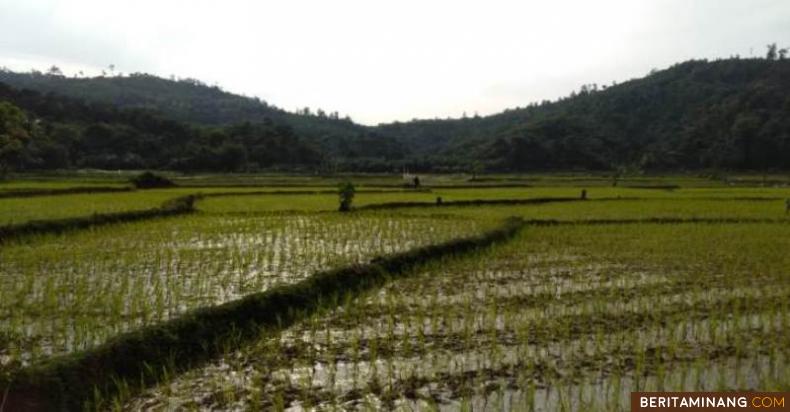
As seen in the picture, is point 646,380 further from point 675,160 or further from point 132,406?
point 675,160

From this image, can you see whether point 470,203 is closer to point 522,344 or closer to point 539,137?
point 522,344

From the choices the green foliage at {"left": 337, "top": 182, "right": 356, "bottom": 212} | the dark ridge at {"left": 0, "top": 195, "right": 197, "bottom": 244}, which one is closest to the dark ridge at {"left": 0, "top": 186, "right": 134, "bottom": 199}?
the dark ridge at {"left": 0, "top": 195, "right": 197, "bottom": 244}

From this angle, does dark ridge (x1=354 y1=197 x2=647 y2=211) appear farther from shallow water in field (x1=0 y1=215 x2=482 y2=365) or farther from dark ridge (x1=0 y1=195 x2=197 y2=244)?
dark ridge (x1=0 y1=195 x2=197 y2=244)

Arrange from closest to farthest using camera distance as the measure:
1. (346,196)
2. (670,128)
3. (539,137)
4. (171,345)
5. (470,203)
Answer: (171,345), (346,196), (470,203), (539,137), (670,128)

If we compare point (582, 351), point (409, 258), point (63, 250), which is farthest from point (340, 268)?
point (63, 250)

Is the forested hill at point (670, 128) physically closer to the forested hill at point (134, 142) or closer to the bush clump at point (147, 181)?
the forested hill at point (134, 142)

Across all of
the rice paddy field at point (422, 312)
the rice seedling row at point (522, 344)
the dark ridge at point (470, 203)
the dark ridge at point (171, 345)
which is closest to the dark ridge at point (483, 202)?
the dark ridge at point (470, 203)

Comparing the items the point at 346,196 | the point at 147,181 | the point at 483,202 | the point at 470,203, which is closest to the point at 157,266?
the point at 346,196

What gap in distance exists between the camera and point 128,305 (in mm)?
7102

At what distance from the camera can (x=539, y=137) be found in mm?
68875

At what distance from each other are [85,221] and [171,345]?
10.4m

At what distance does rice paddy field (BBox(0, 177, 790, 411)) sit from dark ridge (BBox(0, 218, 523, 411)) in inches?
2.8

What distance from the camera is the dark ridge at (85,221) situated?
12836 millimetres

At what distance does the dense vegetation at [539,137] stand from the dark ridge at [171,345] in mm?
23417
